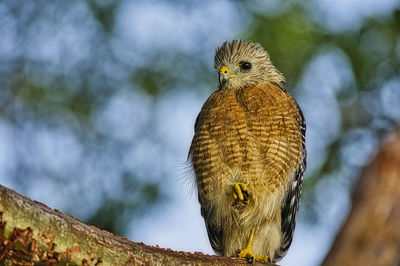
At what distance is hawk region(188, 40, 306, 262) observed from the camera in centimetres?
712

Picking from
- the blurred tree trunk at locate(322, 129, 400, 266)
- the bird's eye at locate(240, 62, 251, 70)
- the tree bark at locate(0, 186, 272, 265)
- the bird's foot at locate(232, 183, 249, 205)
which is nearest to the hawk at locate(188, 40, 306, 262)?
the bird's foot at locate(232, 183, 249, 205)

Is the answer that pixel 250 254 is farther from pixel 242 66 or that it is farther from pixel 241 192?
pixel 242 66

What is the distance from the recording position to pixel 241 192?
279 inches

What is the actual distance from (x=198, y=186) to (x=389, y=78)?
15.3 feet

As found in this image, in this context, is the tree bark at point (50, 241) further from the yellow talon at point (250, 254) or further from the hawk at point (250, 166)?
the hawk at point (250, 166)

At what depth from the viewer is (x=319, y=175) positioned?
33.6 feet

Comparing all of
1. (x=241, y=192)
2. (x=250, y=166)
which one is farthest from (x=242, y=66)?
(x=241, y=192)

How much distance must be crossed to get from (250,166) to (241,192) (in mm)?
304

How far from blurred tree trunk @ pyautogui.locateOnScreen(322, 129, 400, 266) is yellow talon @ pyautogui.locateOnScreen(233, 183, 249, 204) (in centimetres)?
421

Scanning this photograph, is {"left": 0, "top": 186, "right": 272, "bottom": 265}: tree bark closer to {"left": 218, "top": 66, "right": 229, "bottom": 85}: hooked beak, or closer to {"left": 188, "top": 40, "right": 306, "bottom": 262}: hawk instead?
{"left": 188, "top": 40, "right": 306, "bottom": 262}: hawk

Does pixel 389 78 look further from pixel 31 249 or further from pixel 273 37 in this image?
pixel 31 249

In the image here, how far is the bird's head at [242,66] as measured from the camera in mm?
7918

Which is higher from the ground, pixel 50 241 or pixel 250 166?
pixel 250 166

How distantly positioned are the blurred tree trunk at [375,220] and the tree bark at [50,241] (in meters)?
2.15
